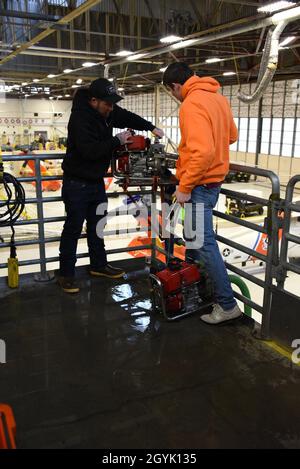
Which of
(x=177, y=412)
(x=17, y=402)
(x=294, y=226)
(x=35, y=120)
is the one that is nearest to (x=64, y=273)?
(x=17, y=402)

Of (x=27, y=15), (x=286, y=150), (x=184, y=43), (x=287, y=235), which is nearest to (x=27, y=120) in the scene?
(x=286, y=150)

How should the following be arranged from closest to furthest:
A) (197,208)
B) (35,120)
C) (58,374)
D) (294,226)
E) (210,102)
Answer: (58,374) → (210,102) → (197,208) → (294,226) → (35,120)

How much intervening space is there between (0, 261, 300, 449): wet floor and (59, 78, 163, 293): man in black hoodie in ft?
1.97

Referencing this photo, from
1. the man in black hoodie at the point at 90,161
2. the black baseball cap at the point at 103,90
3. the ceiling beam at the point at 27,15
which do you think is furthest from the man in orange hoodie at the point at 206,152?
the ceiling beam at the point at 27,15

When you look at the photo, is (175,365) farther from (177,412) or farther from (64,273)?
(64,273)

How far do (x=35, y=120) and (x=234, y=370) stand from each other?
2272 cm

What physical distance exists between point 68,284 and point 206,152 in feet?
6.13

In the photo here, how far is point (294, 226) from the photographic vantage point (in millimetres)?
10297

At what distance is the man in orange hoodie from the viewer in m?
2.85

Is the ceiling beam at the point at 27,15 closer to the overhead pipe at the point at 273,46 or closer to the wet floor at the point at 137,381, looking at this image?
the overhead pipe at the point at 273,46

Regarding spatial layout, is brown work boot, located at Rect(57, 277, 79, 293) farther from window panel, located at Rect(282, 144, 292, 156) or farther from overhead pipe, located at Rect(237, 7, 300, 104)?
window panel, located at Rect(282, 144, 292, 156)

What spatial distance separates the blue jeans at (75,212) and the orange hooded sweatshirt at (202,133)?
1091 mm

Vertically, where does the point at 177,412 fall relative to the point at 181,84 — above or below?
below

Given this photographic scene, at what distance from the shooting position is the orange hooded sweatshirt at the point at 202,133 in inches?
112
